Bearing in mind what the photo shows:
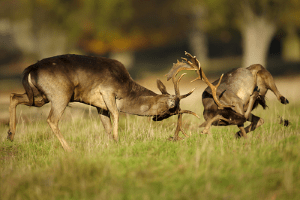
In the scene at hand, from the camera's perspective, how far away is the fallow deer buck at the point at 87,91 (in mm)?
6445

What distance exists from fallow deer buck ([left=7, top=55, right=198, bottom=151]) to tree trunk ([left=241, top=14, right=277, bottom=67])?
52.7 ft

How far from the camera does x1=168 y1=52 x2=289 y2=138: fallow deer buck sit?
20.4 feet

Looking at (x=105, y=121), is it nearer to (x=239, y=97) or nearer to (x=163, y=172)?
(x=239, y=97)

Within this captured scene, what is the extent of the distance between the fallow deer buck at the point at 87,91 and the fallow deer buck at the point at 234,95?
43 cm

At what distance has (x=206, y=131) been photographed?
5613 mm

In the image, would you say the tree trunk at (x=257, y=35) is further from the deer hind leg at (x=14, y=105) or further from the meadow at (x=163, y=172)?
the deer hind leg at (x=14, y=105)

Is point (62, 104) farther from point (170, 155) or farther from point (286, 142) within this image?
point (286, 142)

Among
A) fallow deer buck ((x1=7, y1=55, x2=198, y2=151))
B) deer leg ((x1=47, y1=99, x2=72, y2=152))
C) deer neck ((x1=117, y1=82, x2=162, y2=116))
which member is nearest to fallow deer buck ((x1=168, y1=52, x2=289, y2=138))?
fallow deer buck ((x1=7, y1=55, x2=198, y2=151))

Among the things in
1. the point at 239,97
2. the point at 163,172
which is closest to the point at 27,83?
the point at 163,172

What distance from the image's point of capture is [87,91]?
273 inches

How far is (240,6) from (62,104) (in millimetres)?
16833

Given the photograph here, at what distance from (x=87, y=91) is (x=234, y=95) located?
9.82 feet

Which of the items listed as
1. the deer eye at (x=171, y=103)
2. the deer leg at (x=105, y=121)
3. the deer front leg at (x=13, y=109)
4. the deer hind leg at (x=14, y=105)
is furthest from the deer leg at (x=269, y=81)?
the deer front leg at (x=13, y=109)

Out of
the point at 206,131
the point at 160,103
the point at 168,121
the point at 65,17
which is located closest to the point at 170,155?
the point at 206,131
